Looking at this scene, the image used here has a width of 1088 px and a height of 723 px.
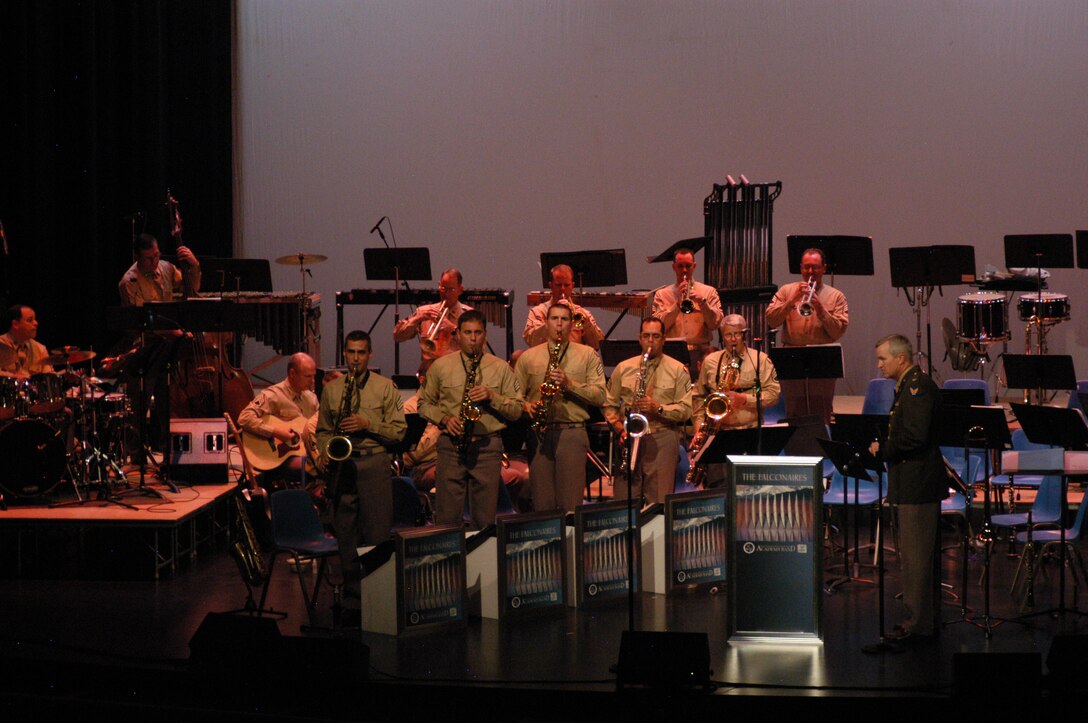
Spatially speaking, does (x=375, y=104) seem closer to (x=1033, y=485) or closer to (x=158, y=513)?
(x=158, y=513)

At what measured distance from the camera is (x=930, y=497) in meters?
7.24

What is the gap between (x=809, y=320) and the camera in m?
11.1

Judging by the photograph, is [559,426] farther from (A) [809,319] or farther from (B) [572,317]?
(A) [809,319]

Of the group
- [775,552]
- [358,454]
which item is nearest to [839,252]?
[775,552]

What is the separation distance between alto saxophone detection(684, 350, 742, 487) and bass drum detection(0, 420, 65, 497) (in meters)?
4.53

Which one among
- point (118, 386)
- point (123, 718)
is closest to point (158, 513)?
point (118, 386)

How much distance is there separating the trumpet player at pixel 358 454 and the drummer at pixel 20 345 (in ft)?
11.2

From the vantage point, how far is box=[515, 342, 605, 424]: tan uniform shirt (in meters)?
8.74

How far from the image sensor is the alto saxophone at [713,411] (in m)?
9.36

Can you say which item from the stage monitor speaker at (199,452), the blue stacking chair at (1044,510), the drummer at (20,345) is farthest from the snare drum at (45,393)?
the blue stacking chair at (1044,510)

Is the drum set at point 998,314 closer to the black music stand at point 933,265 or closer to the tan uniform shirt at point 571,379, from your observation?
the black music stand at point 933,265

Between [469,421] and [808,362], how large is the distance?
270 cm

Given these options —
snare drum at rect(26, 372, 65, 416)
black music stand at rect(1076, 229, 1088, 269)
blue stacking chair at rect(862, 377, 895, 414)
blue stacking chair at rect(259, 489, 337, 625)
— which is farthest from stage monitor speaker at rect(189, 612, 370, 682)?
black music stand at rect(1076, 229, 1088, 269)

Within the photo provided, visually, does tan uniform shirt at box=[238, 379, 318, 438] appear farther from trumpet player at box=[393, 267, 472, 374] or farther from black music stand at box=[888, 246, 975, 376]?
black music stand at box=[888, 246, 975, 376]
